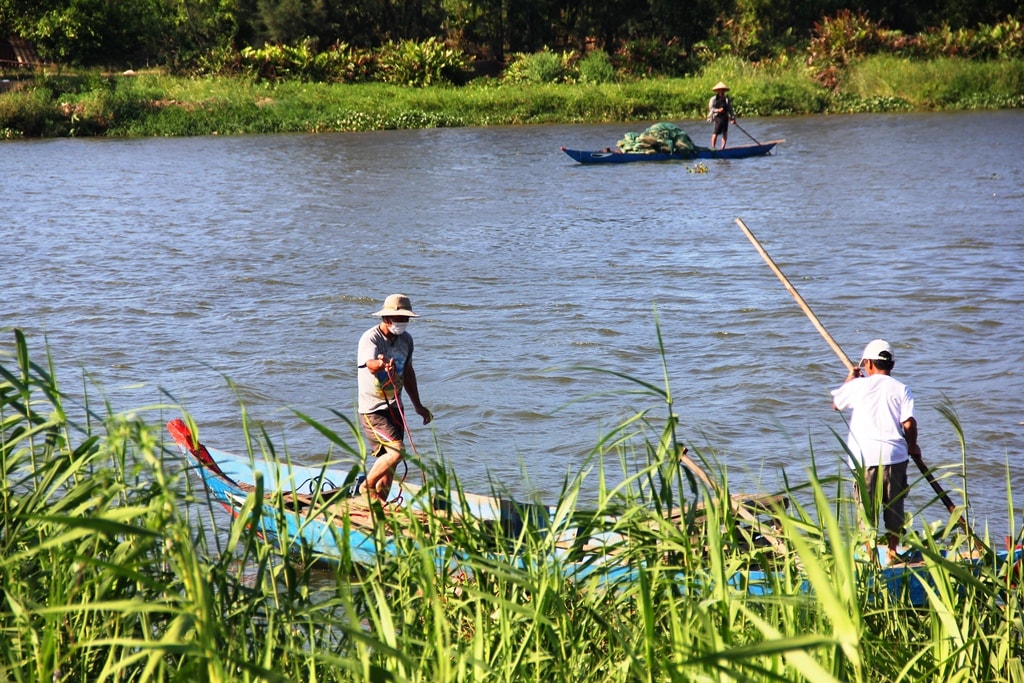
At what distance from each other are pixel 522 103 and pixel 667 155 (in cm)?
Result: 1366

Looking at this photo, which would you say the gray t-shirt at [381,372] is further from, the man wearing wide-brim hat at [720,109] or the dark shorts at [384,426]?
the man wearing wide-brim hat at [720,109]

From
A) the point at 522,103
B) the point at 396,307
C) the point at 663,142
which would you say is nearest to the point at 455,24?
the point at 522,103

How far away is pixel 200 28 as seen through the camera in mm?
48219

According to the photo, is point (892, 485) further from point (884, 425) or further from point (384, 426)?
point (384, 426)

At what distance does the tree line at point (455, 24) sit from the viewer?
45.5 m

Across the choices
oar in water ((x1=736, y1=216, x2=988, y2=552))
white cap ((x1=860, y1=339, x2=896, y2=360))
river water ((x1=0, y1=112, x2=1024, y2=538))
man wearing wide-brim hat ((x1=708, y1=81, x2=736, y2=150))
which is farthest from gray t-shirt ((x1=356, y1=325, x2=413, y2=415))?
man wearing wide-brim hat ((x1=708, y1=81, x2=736, y2=150))

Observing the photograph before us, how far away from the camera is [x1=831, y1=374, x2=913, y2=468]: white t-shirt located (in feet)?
19.2


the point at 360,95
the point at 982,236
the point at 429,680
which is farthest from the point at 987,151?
the point at 429,680

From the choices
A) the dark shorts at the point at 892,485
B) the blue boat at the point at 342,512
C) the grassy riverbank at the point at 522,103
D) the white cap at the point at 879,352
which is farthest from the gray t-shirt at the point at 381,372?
the grassy riverbank at the point at 522,103

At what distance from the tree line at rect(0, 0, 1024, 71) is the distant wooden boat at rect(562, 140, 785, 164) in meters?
19.7

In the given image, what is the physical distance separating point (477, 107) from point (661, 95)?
594cm

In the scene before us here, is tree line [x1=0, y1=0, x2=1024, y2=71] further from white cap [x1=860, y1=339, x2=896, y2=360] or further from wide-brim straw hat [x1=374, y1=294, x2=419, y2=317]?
white cap [x1=860, y1=339, x2=896, y2=360]

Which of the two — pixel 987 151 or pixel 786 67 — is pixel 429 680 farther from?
pixel 786 67

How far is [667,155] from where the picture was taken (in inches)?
984
